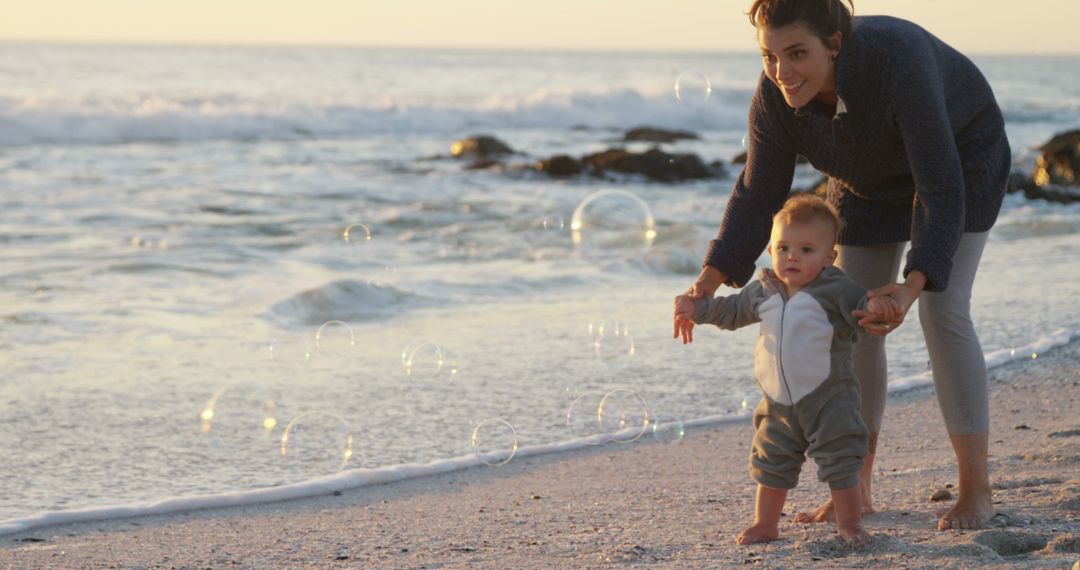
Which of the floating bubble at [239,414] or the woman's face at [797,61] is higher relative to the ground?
the woman's face at [797,61]

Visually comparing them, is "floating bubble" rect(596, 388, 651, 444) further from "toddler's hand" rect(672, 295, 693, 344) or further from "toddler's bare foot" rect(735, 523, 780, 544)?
"toddler's hand" rect(672, 295, 693, 344)

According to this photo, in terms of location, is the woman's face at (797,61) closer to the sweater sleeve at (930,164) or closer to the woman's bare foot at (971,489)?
the sweater sleeve at (930,164)

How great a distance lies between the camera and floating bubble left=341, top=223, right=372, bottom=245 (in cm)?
1100

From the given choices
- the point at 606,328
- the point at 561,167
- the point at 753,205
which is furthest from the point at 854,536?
the point at 561,167

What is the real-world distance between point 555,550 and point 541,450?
4.41ft

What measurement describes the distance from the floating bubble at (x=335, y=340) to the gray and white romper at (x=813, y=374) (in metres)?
3.38

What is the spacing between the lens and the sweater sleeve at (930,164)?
9.61 feet

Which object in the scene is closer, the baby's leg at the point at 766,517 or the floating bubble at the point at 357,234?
the baby's leg at the point at 766,517

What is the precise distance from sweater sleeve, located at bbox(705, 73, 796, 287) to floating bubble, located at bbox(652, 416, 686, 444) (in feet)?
4.96

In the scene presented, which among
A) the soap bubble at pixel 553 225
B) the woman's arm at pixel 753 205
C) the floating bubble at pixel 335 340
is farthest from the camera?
the soap bubble at pixel 553 225

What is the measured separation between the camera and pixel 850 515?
3068mm

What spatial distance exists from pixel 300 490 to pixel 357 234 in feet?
24.5

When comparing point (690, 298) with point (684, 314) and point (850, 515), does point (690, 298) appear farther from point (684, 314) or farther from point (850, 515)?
point (850, 515)

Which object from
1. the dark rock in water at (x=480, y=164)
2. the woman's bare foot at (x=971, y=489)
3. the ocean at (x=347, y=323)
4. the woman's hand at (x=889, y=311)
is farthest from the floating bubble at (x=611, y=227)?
the woman's hand at (x=889, y=311)
